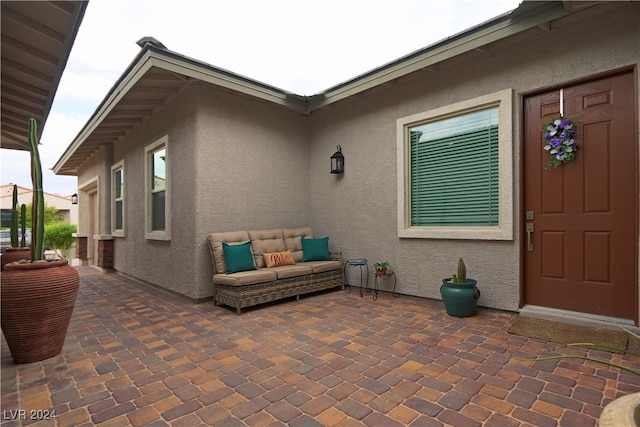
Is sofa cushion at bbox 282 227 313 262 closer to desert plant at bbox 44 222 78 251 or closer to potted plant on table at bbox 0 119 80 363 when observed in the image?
potted plant on table at bbox 0 119 80 363

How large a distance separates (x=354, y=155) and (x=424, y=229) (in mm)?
1704

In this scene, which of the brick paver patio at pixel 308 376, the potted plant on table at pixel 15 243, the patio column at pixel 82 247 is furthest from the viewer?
the patio column at pixel 82 247

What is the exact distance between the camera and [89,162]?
9.34 metres

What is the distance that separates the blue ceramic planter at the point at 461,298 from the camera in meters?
3.55

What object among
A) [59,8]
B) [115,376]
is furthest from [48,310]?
[59,8]

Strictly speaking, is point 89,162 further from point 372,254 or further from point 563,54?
point 563,54

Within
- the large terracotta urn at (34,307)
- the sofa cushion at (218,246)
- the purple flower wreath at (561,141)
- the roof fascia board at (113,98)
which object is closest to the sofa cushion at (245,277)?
the sofa cushion at (218,246)

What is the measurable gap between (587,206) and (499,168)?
92 cm

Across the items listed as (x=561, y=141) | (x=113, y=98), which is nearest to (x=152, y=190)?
(x=113, y=98)

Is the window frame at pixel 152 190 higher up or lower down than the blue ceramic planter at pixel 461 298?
higher up

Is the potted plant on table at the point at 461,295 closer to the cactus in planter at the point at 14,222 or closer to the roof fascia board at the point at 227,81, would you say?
the roof fascia board at the point at 227,81

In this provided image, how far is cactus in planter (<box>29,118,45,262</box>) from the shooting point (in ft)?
8.85

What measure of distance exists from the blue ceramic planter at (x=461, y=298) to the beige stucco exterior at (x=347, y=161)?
13.8 inches

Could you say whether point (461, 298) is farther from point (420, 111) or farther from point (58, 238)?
point (58, 238)
